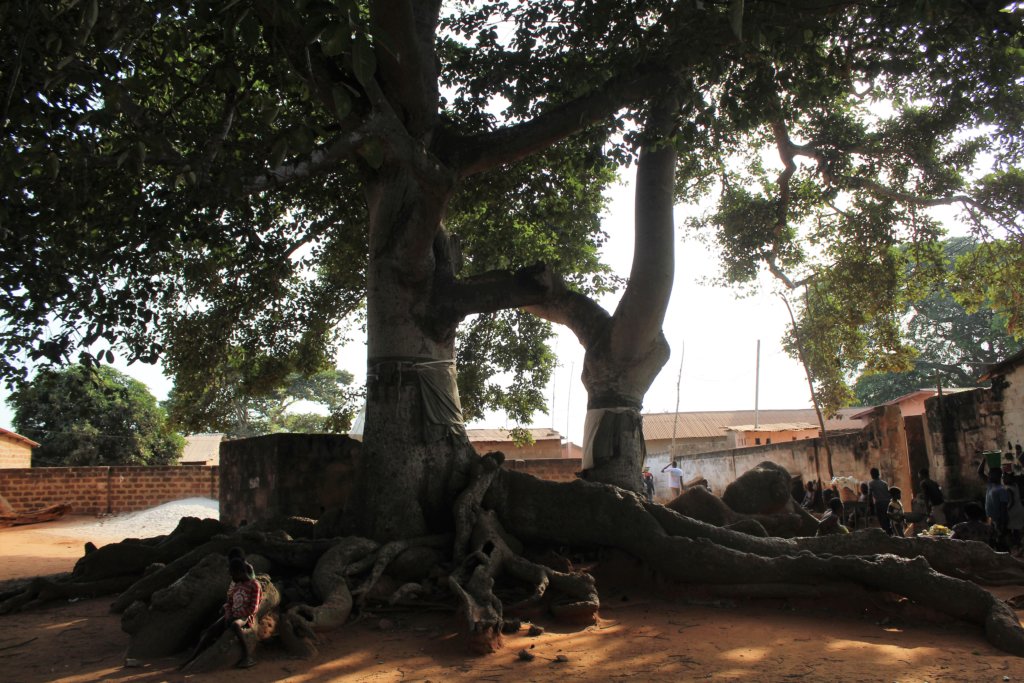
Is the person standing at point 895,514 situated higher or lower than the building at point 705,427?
lower

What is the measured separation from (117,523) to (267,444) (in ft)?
31.8

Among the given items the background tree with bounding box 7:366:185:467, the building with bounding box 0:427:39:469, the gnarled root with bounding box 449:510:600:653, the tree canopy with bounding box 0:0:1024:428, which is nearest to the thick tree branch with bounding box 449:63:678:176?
the tree canopy with bounding box 0:0:1024:428

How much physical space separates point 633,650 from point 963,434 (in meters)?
9.57

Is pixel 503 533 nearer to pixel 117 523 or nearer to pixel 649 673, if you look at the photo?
pixel 649 673

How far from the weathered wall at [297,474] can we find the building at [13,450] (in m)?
15.2

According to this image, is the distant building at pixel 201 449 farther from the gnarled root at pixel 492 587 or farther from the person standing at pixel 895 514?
the gnarled root at pixel 492 587

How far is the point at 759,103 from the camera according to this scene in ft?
25.1

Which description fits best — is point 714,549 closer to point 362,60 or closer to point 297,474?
point 362,60

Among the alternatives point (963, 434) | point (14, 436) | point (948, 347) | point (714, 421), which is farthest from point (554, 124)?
point (948, 347)

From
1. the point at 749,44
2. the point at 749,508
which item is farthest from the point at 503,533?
the point at 749,44

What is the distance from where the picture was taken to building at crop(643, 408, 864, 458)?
31.6 meters

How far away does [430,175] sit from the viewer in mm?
7219

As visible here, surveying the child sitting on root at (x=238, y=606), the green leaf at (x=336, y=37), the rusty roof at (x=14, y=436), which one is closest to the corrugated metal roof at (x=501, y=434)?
the rusty roof at (x=14, y=436)

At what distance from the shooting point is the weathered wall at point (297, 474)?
410 inches
